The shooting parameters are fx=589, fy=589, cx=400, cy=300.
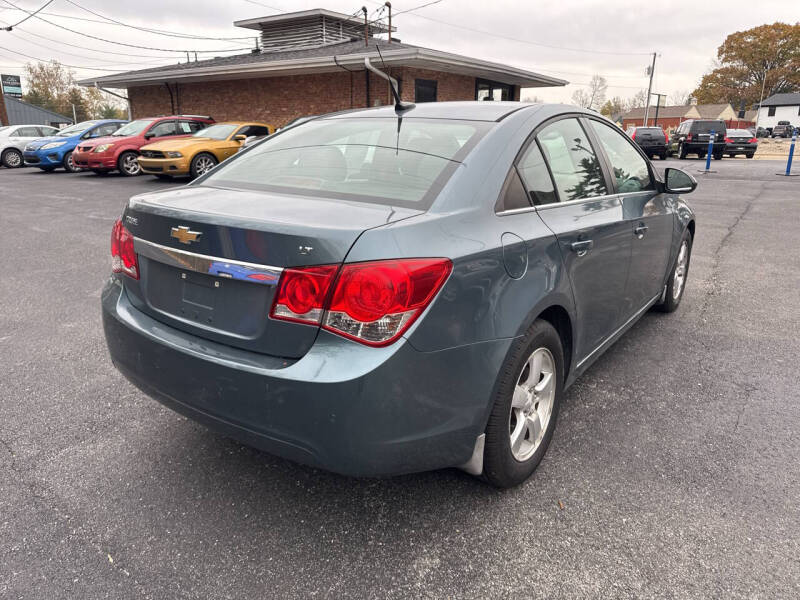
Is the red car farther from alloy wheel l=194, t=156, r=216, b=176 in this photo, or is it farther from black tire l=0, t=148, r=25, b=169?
black tire l=0, t=148, r=25, b=169

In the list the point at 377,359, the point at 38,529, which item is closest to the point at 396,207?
the point at 377,359

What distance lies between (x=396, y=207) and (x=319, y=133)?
1.10m

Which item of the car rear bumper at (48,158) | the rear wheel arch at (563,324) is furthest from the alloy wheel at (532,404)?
the car rear bumper at (48,158)

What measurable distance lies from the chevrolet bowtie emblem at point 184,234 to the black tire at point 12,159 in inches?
912

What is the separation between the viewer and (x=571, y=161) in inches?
114

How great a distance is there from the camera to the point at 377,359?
5.82 ft

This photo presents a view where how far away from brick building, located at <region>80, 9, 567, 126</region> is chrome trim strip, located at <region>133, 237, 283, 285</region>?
1473cm

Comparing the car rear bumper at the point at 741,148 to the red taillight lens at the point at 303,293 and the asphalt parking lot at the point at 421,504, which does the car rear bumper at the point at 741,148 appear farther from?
the red taillight lens at the point at 303,293

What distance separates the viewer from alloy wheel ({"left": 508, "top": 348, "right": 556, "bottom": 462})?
2.35m

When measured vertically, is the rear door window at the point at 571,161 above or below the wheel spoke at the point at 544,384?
above

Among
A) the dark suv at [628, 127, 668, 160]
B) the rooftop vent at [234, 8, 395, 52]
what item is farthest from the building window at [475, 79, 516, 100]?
the rooftop vent at [234, 8, 395, 52]

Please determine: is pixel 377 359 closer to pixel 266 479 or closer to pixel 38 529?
pixel 266 479

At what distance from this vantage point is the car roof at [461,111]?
270 cm

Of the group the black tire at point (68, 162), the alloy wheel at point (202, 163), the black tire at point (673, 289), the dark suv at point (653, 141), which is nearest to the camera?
the black tire at point (673, 289)
